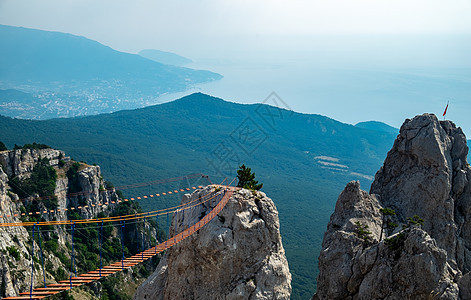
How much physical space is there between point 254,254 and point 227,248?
133cm

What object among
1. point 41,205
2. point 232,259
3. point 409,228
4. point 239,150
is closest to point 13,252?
point 41,205

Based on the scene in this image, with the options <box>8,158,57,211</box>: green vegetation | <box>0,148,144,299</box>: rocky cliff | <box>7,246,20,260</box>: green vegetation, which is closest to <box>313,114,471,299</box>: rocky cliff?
<box>0,148,144,299</box>: rocky cliff

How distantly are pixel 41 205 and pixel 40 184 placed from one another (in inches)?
84.1

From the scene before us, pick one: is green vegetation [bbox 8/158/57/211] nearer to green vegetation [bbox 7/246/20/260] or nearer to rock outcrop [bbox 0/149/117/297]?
rock outcrop [bbox 0/149/117/297]

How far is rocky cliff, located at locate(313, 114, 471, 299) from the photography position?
2042 centimetres

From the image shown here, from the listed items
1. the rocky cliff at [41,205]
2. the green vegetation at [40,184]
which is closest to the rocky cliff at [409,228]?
the rocky cliff at [41,205]

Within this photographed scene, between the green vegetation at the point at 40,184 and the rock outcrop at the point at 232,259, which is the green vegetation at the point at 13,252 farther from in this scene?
the rock outcrop at the point at 232,259

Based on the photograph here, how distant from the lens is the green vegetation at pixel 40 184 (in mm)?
45312

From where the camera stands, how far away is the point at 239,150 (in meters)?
135

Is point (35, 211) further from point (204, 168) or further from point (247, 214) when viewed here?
point (204, 168)

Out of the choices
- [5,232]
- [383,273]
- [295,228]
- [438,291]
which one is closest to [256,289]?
[383,273]

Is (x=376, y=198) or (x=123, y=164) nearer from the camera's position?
(x=376, y=198)

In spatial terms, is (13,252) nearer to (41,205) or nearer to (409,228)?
(41,205)

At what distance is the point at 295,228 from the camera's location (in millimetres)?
79312
